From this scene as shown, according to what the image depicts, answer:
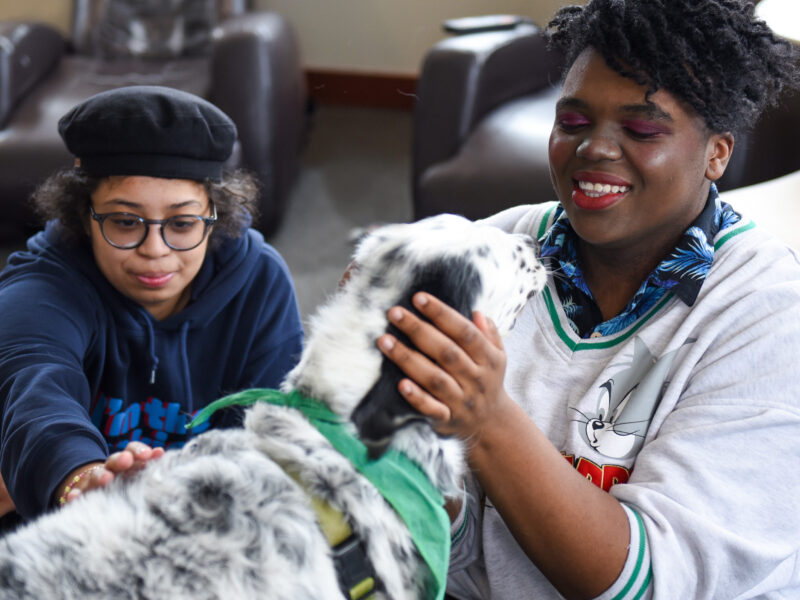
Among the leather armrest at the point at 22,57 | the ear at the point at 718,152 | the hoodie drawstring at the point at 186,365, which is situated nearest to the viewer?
the ear at the point at 718,152

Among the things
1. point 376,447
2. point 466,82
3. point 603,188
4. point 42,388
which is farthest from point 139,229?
point 466,82

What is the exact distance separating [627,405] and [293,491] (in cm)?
58

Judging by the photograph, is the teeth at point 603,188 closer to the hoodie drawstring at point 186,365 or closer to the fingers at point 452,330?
the fingers at point 452,330

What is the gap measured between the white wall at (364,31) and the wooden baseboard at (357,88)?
0.16 ft

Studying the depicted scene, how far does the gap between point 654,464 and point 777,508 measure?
188 mm

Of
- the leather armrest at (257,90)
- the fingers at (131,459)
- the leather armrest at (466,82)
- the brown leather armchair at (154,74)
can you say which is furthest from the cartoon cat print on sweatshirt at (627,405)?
the leather armrest at (257,90)

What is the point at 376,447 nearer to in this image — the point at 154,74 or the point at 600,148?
the point at 600,148

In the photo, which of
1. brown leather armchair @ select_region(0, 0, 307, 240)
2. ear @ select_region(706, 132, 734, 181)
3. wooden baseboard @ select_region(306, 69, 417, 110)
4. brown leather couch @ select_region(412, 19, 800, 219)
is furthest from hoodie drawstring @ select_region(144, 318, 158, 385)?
wooden baseboard @ select_region(306, 69, 417, 110)

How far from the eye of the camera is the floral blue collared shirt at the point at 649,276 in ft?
5.02

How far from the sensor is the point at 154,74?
4699 millimetres

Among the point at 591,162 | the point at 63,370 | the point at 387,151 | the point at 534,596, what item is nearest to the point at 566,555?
the point at 534,596

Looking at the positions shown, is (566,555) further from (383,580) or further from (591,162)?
(591,162)

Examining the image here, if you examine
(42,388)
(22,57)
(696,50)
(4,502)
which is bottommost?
(4,502)

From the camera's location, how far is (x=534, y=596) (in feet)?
5.15
